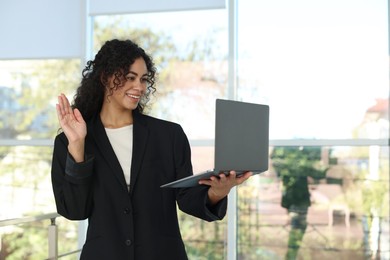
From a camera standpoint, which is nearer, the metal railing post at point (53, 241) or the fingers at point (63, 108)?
the fingers at point (63, 108)

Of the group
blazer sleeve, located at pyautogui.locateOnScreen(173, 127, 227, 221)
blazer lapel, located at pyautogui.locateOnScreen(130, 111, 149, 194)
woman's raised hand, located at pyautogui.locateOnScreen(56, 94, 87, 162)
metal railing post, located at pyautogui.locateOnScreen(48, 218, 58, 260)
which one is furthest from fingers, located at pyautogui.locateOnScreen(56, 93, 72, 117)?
metal railing post, located at pyautogui.locateOnScreen(48, 218, 58, 260)

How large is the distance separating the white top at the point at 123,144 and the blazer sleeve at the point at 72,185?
12 centimetres

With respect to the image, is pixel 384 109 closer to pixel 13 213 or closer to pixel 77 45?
pixel 77 45

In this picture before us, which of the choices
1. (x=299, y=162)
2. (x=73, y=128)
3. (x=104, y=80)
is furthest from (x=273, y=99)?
(x=73, y=128)

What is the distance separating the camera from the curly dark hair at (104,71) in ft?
6.77

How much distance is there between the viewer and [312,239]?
14.7 feet

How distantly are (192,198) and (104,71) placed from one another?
1.75 feet

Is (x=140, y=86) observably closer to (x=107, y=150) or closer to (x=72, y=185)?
(x=107, y=150)

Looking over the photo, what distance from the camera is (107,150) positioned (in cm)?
198

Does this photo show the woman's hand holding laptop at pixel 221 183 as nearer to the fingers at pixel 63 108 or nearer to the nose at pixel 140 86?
the nose at pixel 140 86

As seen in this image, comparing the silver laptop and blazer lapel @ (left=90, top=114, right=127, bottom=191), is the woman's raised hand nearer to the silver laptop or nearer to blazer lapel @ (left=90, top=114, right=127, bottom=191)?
blazer lapel @ (left=90, top=114, right=127, bottom=191)

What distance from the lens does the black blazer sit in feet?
6.26

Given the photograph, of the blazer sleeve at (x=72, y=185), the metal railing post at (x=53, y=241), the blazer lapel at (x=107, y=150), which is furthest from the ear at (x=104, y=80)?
the metal railing post at (x=53, y=241)

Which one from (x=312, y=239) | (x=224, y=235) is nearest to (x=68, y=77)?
(x=224, y=235)
